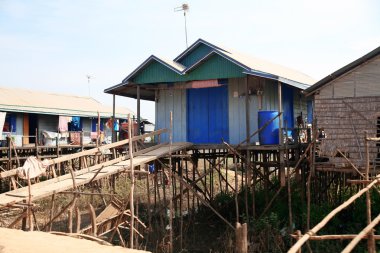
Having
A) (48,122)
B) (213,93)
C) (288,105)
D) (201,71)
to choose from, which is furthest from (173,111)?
(48,122)

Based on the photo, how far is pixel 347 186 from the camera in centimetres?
1369

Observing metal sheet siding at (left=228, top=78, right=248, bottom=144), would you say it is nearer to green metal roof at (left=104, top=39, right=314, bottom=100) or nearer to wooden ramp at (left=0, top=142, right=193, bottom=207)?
green metal roof at (left=104, top=39, right=314, bottom=100)

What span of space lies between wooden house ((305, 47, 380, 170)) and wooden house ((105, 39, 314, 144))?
1213 millimetres

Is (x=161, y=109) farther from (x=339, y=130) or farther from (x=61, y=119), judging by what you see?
(x=61, y=119)

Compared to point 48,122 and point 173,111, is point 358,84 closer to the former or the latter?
point 173,111

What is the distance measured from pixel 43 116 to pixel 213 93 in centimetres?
1269

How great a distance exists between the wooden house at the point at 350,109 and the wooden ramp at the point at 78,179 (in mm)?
3942

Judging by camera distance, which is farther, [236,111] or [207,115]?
Answer: [207,115]

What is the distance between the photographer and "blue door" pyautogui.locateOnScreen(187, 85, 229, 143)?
41.2 ft

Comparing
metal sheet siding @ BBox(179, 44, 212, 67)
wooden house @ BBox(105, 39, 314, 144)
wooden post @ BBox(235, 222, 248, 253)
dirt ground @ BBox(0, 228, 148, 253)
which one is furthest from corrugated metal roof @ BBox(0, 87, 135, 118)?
wooden post @ BBox(235, 222, 248, 253)

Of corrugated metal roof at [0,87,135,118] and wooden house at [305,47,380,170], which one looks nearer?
wooden house at [305,47,380,170]

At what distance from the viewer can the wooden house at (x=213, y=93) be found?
11945 millimetres

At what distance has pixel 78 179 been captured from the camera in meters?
9.08

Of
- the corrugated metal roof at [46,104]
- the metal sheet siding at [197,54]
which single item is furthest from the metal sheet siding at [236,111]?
the corrugated metal roof at [46,104]
